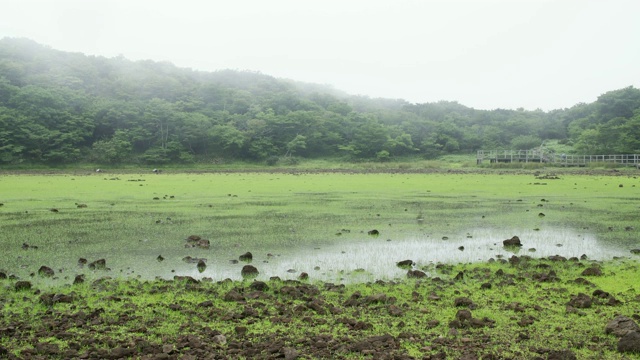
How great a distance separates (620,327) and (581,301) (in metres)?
1.01

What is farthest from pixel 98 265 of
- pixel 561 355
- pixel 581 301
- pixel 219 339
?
pixel 581 301

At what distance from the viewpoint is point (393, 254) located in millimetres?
9570

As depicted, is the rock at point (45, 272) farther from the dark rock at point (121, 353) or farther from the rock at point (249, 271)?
the dark rock at point (121, 353)

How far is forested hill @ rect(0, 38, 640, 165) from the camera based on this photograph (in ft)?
211

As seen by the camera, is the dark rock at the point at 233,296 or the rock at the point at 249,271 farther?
the rock at the point at 249,271

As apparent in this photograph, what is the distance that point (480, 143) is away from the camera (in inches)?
3462

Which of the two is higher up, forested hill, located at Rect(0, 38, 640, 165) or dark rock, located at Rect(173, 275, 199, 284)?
forested hill, located at Rect(0, 38, 640, 165)

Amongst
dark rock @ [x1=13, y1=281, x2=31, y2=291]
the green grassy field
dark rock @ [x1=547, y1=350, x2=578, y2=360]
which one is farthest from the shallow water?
dark rock @ [x1=547, y1=350, x2=578, y2=360]

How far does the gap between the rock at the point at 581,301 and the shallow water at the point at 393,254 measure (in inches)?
96.6

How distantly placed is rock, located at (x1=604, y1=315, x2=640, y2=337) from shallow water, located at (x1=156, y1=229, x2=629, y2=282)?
3.12m

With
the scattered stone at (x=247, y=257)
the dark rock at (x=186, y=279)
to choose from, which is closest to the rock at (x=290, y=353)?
the dark rock at (x=186, y=279)

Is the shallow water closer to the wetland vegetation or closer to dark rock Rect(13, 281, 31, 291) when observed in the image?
the wetland vegetation

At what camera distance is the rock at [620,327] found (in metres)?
4.95

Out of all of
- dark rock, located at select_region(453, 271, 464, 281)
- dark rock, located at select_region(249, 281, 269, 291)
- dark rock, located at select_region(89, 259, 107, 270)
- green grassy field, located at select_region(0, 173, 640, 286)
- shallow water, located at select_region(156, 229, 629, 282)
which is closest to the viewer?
dark rock, located at select_region(249, 281, 269, 291)
